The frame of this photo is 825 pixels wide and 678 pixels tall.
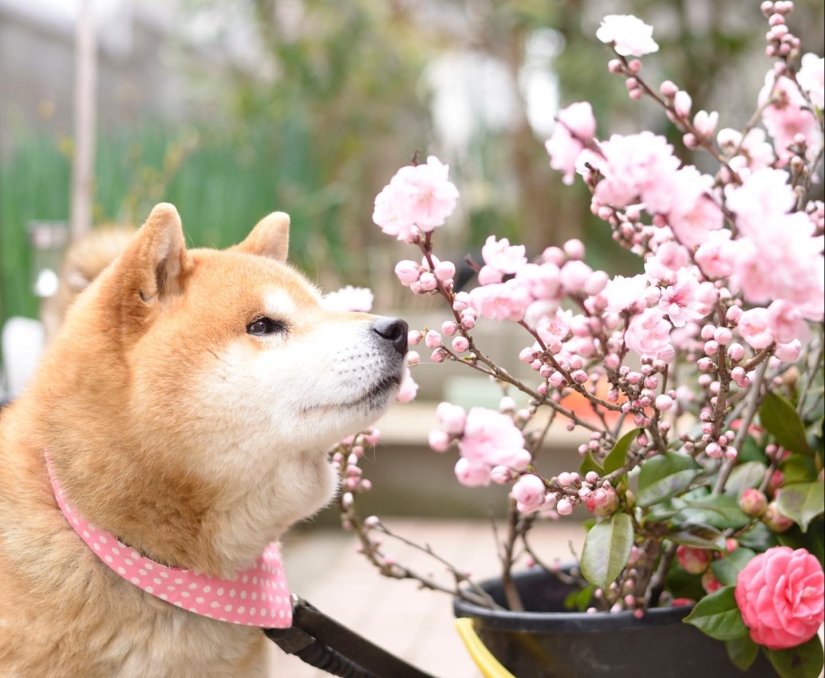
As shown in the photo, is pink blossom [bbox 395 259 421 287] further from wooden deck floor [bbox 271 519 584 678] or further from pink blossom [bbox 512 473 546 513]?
wooden deck floor [bbox 271 519 584 678]

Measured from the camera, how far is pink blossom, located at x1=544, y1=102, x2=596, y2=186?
81 centimetres

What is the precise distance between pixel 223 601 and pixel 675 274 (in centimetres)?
64

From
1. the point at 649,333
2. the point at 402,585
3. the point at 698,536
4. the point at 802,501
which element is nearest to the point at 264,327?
the point at 649,333

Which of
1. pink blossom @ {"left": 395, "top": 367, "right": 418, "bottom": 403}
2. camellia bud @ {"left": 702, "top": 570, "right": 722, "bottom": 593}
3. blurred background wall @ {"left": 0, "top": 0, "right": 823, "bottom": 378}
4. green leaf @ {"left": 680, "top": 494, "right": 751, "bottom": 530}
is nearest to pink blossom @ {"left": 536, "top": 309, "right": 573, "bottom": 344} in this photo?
pink blossom @ {"left": 395, "top": 367, "right": 418, "bottom": 403}

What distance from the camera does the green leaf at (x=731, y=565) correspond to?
1.14 meters

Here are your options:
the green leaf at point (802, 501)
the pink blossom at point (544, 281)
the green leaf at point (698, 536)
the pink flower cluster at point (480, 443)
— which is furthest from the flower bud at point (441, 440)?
the green leaf at point (802, 501)

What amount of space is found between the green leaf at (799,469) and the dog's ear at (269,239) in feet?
2.47

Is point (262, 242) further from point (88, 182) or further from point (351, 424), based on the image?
point (88, 182)

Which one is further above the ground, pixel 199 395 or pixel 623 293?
pixel 623 293

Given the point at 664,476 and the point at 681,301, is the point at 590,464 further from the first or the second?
the point at 681,301

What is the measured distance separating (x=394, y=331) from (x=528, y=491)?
0.98 feet

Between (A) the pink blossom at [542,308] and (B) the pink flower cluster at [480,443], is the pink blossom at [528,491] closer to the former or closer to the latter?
(B) the pink flower cluster at [480,443]

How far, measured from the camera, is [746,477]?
4.10 ft

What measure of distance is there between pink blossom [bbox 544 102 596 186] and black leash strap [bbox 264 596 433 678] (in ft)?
2.23
